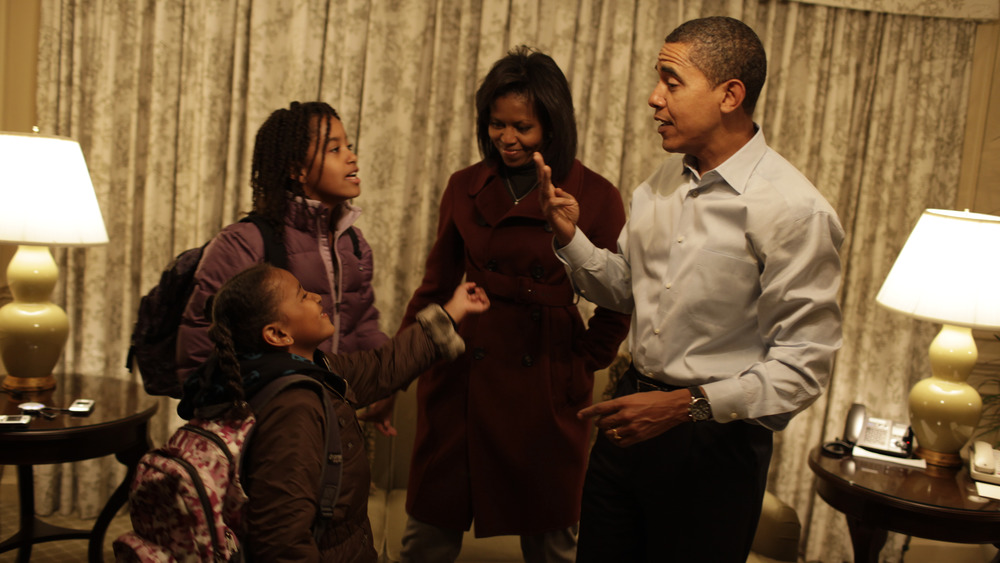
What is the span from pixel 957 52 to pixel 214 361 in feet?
10.9

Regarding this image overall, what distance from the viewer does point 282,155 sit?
207cm

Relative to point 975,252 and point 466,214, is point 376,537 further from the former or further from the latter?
point 975,252

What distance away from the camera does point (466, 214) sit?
2.29 metres

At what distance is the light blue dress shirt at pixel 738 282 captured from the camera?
1530 millimetres

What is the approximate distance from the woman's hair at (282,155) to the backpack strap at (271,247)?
0.05 metres

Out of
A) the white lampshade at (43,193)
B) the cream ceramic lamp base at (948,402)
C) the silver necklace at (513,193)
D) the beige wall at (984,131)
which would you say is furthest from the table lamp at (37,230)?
the beige wall at (984,131)

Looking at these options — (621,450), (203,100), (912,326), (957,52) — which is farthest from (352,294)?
(957,52)

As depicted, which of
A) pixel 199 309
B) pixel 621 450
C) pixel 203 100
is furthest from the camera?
pixel 203 100

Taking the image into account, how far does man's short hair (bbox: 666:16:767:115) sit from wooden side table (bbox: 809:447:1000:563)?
1355 mm

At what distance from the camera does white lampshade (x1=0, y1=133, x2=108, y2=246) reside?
7.86 ft

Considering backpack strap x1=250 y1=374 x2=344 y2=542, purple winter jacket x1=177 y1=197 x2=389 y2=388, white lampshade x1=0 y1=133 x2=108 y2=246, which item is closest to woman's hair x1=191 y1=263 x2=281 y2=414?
backpack strap x1=250 y1=374 x2=344 y2=542

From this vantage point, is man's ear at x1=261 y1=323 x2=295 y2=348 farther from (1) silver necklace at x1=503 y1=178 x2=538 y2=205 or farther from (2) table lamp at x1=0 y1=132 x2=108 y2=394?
(2) table lamp at x1=0 y1=132 x2=108 y2=394

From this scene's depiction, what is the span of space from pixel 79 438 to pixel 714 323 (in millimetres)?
1874

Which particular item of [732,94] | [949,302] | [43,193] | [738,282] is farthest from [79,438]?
[949,302]
